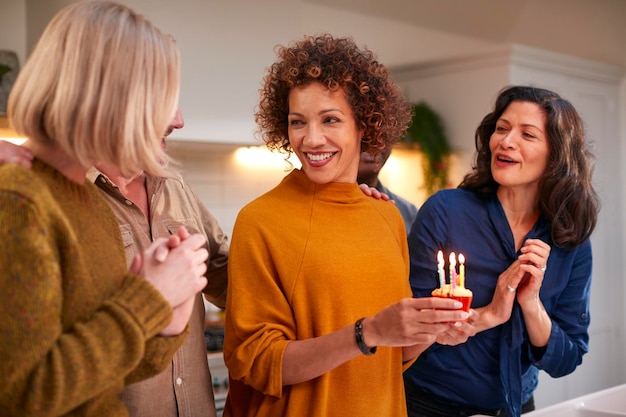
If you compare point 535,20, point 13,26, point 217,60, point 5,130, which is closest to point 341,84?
point 5,130

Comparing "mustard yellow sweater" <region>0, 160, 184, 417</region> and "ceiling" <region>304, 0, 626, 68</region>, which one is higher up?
"ceiling" <region>304, 0, 626, 68</region>

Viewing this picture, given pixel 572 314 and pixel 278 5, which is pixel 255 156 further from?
pixel 572 314

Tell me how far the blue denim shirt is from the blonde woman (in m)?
1.12

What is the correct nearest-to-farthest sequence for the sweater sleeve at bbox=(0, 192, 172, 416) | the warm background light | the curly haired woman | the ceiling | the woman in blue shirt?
1. the sweater sleeve at bbox=(0, 192, 172, 416)
2. the curly haired woman
3. the woman in blue shirt
4. the warm background light
5. the ceiling

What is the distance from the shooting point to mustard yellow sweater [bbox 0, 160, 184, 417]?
2.95 feet

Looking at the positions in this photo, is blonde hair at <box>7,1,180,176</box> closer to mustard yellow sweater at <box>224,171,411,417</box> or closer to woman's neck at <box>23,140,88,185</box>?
woman's neck at <box>23,140,88,185</box>

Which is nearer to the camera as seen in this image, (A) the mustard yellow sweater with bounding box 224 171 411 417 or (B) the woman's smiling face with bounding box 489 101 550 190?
(A) the mustard yellow sweater with bounding box 224 171 411 417

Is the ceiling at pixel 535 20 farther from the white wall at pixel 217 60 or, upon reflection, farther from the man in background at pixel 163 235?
the man in background at pixel 163 235

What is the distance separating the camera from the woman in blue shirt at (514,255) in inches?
78.9

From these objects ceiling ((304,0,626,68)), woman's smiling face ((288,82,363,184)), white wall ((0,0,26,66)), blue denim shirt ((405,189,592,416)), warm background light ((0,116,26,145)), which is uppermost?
ceiling ((304,0,626,68))

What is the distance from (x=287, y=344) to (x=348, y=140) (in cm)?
46

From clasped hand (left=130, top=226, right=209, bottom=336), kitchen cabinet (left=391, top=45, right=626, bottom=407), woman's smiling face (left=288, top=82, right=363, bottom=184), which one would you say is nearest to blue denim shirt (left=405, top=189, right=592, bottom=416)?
woman's smiling face (left=288, top=82, right=363, bottom=184)

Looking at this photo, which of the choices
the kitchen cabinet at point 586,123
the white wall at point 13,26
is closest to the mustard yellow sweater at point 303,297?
the white wall at point 13,26

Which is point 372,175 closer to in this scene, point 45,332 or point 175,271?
point 175,271
